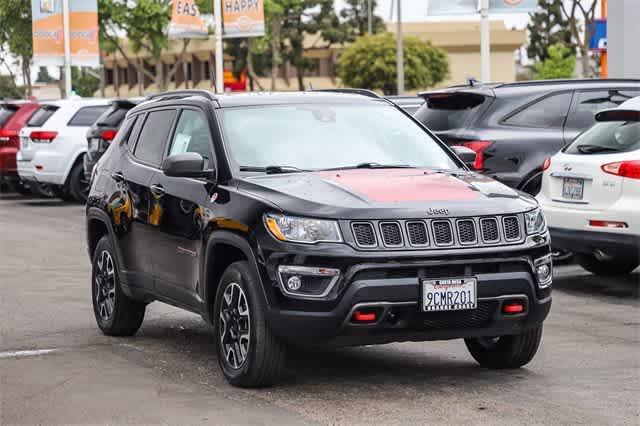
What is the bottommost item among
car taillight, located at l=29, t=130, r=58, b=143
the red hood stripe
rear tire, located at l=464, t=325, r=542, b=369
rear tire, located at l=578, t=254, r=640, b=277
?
rear tire, located at l=578, t=254, r=640, b=277

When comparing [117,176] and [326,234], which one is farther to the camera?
[117,176]

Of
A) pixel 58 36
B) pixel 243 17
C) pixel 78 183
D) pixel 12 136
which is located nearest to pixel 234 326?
pixel 78 183

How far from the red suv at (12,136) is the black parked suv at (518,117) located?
1447 cm

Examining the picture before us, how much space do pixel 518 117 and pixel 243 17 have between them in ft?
58.6

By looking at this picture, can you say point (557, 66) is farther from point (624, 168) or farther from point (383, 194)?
point (383, 194)

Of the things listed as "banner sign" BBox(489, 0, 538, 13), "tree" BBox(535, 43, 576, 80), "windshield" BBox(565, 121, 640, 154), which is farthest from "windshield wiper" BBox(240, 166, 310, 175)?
"tree" BBox(535, 43, 576, 80)

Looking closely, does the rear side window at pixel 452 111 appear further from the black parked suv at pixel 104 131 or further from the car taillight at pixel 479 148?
the black parked suv at pixel 104 131

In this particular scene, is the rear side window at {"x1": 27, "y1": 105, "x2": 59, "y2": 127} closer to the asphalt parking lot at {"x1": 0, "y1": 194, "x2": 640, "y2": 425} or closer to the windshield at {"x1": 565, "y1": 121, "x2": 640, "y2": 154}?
the asphalt parking lot at {"x1": 0, "y1": 194, "x2": 640, "y2": 425}

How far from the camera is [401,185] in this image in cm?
765

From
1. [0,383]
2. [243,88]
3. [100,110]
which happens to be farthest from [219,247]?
[243,88]

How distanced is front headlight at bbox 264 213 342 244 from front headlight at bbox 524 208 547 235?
1165mm

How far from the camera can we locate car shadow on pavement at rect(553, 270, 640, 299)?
12.0 m

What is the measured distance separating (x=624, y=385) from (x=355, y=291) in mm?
1807

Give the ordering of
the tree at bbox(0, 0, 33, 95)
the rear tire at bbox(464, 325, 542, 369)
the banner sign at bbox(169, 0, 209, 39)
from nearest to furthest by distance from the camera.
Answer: the rear tire at bbox(464, 325, 542, 369), the banner sign at bbox(169, 0, 209, 39), the tree at bbox(0, 0, 33, 95)
